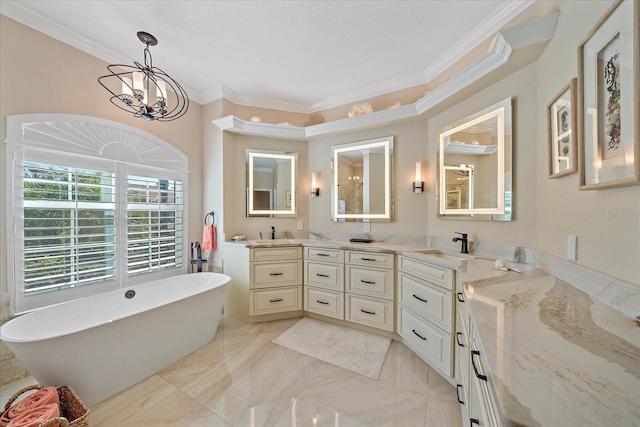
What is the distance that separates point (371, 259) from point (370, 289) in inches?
12.8

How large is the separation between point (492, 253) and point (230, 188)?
9.93ft

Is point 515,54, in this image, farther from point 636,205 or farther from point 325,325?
point 325,325

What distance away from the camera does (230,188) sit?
3.34m

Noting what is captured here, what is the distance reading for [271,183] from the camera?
3.51m

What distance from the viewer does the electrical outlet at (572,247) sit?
1.27m

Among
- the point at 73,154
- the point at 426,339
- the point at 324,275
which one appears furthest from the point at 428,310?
the point at 73,154

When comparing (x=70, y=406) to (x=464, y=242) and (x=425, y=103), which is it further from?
(x=425, y=103)

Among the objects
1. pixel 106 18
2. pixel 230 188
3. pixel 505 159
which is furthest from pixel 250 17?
pixel 505 159


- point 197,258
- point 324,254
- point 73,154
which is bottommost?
point 197,258

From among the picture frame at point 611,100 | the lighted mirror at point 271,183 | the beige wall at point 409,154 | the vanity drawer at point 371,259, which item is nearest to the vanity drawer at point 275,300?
the vanity drawer at point 371,259

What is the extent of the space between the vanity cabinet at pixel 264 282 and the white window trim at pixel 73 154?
803 millimetres

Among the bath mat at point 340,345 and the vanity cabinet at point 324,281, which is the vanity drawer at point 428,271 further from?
the bath mat at point 340,345

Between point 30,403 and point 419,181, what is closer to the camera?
point 30,403

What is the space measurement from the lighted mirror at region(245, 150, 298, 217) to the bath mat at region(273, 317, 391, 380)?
1.56m
